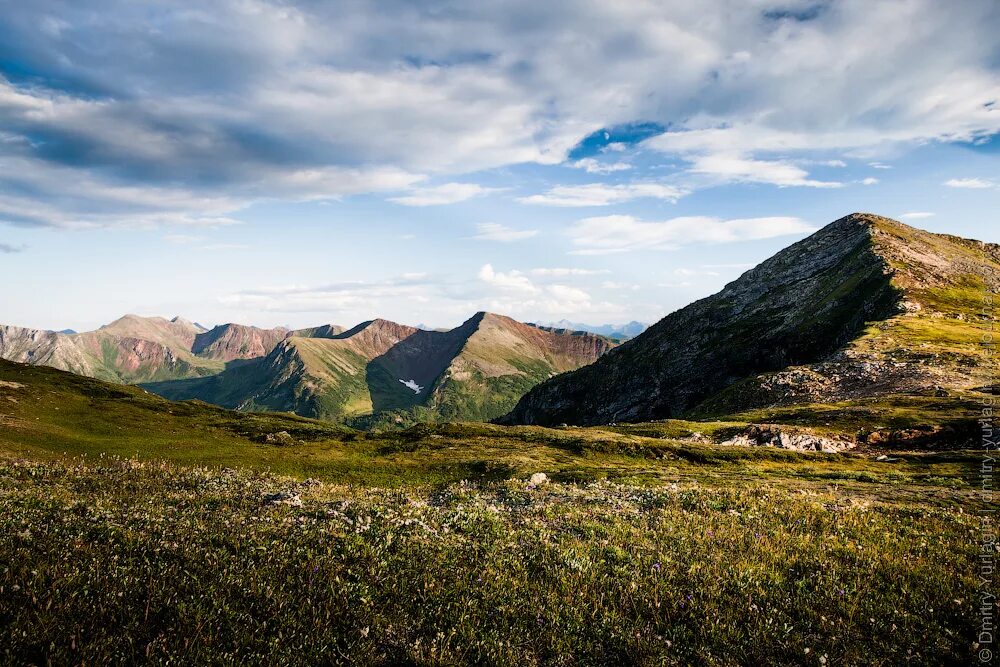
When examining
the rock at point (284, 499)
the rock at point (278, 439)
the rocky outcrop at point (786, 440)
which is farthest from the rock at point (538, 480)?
the rock at point (278, 439)

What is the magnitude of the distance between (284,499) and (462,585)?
9785mm

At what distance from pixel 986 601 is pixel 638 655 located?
8266mm

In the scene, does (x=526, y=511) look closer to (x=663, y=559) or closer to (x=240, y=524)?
(x=663, y=559)

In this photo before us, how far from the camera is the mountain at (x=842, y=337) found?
283ft

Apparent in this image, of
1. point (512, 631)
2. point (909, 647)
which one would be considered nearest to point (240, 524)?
point (512, 631)

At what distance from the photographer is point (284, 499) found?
17.6 m

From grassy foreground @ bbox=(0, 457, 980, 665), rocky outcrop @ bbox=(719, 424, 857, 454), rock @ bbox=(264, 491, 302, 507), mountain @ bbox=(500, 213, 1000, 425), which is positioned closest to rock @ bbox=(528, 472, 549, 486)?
grassy foreground @ bbox=(0, 457, 980, 665)

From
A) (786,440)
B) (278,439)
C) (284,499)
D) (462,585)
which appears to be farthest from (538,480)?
(786,440)

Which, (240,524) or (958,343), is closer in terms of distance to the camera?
(240,524)

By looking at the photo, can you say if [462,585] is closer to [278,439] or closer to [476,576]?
[476,576]

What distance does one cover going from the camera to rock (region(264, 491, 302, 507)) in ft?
55.5

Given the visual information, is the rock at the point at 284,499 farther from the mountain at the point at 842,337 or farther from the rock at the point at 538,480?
the mountain at the point at 842,337

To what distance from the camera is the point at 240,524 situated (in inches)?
547

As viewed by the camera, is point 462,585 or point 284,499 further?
point 284,499
